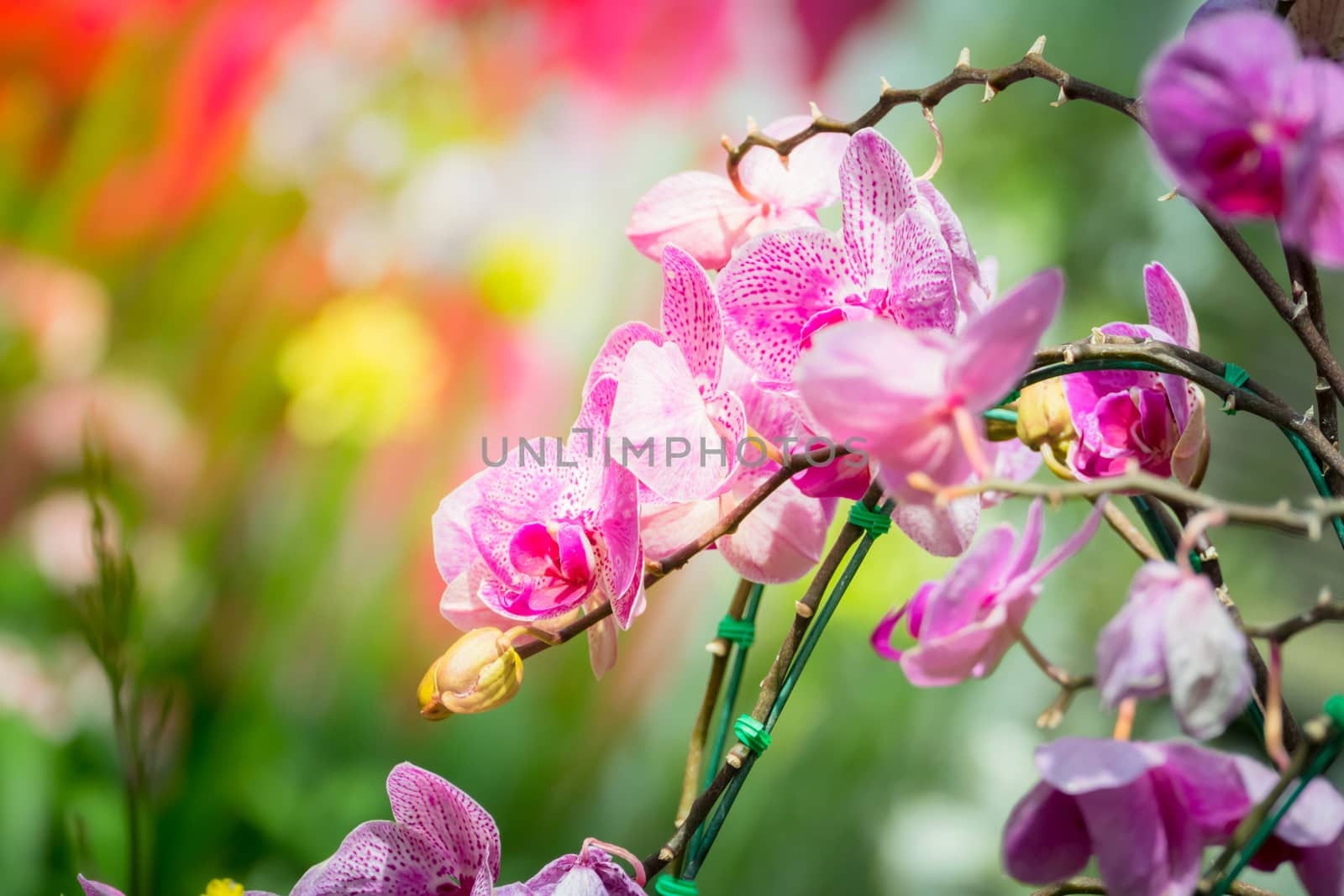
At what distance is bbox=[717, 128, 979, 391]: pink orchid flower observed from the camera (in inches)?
11.4

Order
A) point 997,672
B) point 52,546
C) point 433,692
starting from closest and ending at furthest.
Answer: point 433,692 → point 52,546 → point 997,672

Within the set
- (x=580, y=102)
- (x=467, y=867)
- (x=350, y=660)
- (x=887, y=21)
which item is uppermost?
(x=887, y=21)

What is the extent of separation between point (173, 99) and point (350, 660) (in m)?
0.64

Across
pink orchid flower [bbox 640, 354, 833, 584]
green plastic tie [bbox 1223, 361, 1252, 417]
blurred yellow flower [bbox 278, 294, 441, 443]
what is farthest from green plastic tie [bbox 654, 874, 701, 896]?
blurred yellow flower [bbox 278, 294, 441, 443]

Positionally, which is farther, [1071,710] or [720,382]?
[1071,710]

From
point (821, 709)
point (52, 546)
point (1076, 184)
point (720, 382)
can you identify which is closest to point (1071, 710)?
point (821, 709)

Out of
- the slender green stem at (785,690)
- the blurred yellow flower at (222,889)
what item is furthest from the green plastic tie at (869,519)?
the blurred yellow flower at (222,889)

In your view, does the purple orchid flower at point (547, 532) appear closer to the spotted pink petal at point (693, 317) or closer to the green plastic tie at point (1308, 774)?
the spotted pink petal at point (693, 317)

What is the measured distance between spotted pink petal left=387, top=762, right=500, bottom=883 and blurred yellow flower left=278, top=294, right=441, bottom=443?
0.84 meters

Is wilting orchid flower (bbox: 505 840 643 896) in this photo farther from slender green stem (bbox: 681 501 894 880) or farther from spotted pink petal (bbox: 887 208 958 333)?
spotted pink petal (bbox: 887 208 958 333)

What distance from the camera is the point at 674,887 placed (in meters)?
Result: 0.30

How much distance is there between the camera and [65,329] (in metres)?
1.05

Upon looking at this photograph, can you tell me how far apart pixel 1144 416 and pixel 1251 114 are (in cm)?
13

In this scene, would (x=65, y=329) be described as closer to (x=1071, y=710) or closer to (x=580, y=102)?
(x=580, y=102)
